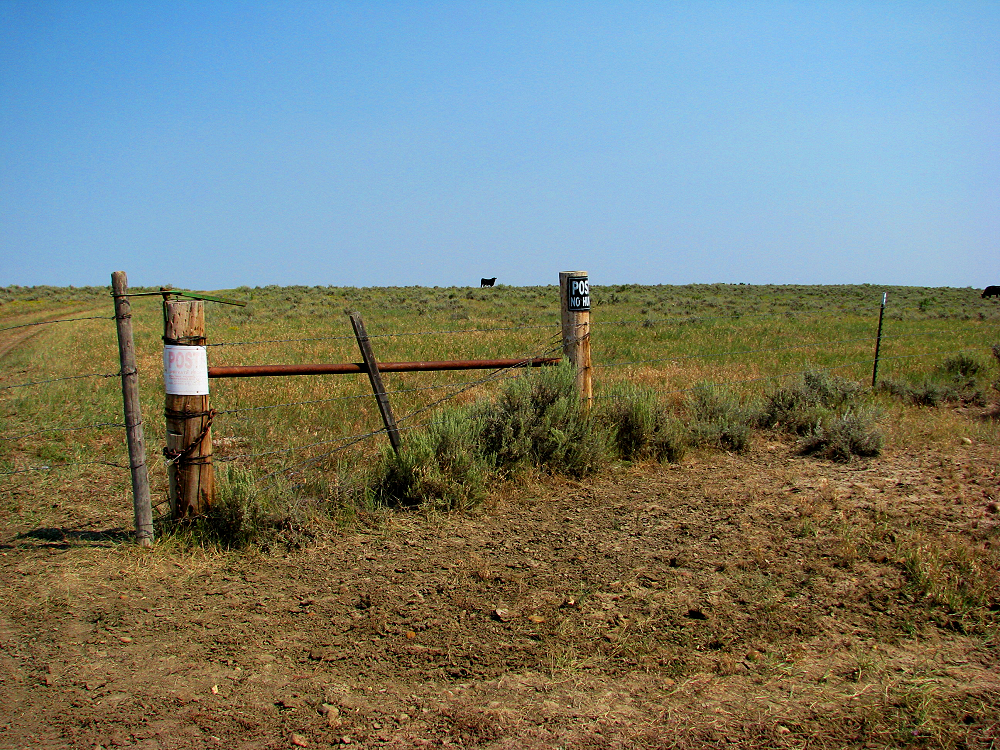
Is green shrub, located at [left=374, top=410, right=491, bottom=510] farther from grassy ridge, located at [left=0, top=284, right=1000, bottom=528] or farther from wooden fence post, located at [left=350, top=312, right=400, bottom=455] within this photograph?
grassy ridge, located at [left=0, top=284, right=1000, bottom=528]

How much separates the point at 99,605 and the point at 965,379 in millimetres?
11529

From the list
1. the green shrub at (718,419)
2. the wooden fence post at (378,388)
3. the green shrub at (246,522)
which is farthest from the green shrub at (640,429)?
the green shrub at (246,522)

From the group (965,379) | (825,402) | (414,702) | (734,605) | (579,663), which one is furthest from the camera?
(965,379)

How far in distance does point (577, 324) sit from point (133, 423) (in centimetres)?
392

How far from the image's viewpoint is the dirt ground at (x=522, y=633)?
3062 millimetres

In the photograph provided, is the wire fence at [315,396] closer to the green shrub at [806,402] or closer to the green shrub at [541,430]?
the green shrub at [541,430]

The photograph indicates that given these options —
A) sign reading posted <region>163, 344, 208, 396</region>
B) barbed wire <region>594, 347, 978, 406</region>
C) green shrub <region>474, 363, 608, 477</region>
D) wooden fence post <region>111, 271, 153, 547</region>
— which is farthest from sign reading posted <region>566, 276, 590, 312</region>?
wooden fence post <region>111, 271, 153, 547</region>

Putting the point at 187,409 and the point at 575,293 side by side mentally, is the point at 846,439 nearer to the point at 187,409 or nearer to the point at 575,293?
the point at 575,293

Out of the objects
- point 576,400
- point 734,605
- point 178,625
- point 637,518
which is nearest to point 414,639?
point 178,625

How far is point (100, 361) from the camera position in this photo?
542 inches

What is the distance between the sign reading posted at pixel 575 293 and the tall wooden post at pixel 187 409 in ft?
11.1

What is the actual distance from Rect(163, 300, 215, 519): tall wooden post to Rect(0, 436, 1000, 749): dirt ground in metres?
0.42

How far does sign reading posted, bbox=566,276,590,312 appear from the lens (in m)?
6.80

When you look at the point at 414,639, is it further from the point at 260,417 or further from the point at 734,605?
the point at 260,417
